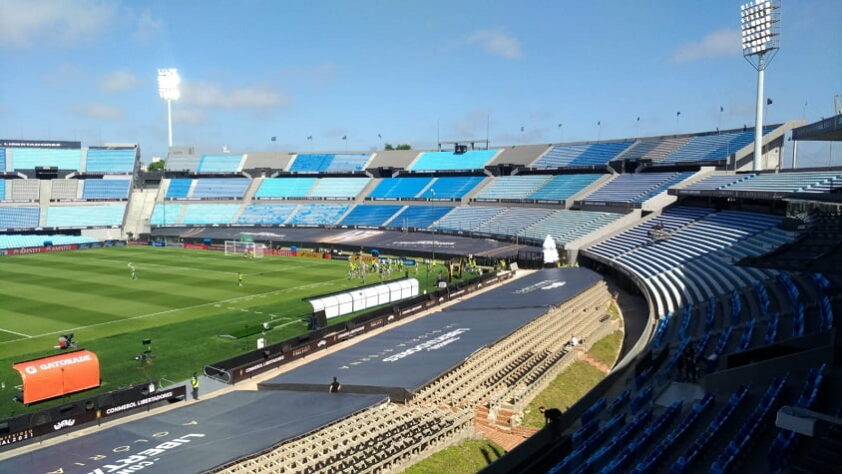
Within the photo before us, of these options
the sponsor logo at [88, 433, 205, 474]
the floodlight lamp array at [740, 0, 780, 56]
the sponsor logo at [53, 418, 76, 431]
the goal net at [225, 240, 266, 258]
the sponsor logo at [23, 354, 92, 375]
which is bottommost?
the sponsor logo at [53, 418, 76, 431]

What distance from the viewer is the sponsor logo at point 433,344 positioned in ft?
75.5

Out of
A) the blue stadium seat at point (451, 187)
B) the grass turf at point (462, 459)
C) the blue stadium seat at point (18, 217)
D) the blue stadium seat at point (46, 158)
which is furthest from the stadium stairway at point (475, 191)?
the grass turf at point (462, 459)

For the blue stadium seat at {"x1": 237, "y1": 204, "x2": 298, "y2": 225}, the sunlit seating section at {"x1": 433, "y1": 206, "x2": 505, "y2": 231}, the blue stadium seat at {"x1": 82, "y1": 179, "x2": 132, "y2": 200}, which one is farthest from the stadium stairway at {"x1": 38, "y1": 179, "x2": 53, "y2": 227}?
the sunlit seating section at {"x1": 433, "y1": 206, "x2": 505, "y2": 231}

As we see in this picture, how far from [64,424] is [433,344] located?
13267 mm

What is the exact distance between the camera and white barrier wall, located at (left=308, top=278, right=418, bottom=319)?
33094 millimetres

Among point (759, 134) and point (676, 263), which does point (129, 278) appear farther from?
point (759, 134)

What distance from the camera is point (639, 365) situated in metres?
19.5

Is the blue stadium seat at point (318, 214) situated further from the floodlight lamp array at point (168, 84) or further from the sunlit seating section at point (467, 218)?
the floodlight lamp array at point (168, 84)

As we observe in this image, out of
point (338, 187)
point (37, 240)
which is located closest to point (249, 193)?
point (338, 187)

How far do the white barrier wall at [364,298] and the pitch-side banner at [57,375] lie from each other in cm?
1152

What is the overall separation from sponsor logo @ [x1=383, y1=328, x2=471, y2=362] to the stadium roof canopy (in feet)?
53.7

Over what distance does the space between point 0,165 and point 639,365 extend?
306ft

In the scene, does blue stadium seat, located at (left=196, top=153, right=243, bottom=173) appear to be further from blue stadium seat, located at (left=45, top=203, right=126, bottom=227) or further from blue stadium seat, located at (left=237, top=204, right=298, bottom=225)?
blue stadium seat, located at (left=45, top=203, right=126, bottom=227)

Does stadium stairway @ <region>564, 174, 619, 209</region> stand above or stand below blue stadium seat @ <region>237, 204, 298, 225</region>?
above
